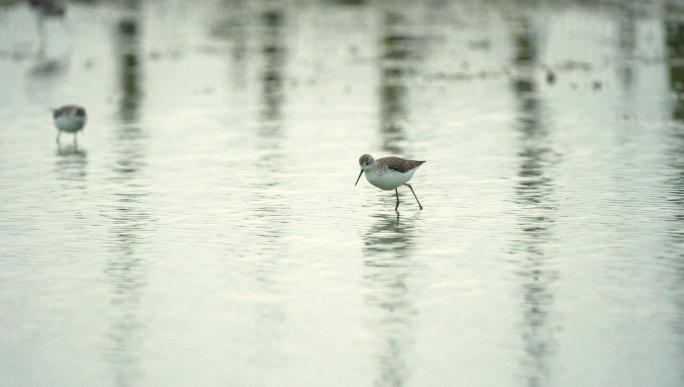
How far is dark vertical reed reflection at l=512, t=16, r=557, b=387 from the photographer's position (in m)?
9.74

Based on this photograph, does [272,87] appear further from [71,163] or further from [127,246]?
[127,246]

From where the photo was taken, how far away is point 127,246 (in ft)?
43.7

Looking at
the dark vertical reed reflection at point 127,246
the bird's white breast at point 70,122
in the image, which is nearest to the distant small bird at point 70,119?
the bird's white breast at point 70,122

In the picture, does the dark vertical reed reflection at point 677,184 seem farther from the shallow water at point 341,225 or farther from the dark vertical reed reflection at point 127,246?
the dark vertical reed reflection at point 127,246

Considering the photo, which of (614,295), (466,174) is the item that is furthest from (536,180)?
(614,295)

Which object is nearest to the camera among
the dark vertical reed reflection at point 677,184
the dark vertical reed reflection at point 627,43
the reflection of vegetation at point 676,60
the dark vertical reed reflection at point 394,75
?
the dark vertical reed reflection at point 677,184

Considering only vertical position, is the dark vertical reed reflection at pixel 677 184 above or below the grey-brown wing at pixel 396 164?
below

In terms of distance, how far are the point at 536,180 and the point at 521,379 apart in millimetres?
8268

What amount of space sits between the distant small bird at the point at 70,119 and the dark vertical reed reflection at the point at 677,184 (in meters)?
8.53

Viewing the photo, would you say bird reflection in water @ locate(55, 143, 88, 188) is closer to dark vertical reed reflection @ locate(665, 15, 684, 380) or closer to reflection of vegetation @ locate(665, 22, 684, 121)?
dark vertical reed reflection @ locate(665, 15, 684, 380)

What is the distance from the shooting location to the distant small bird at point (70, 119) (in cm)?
2072

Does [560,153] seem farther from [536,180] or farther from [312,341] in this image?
[312,341]

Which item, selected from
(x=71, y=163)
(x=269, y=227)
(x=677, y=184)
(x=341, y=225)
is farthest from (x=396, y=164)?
(x=71, y=163)

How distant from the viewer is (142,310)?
35.8 ft
